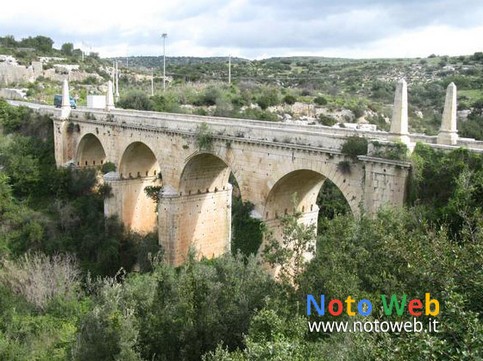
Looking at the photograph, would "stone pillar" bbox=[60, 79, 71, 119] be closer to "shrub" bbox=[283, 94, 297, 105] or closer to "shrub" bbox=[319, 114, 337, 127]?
"shrub" bbox=[319, 114, 337, 127]

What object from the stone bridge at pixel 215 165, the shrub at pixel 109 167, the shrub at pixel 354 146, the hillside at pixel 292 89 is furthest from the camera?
the hillside at pixel 292 89

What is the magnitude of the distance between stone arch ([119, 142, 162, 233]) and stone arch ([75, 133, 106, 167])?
397 centimetres

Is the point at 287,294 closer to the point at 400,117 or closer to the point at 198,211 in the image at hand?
the point at 400,117

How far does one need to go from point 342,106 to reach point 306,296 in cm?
3441

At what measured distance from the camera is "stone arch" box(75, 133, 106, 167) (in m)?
30.2

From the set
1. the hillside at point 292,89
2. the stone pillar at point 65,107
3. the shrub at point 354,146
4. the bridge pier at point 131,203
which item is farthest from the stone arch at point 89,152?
the shrub at point 354,146

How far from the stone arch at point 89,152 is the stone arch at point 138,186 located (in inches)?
156

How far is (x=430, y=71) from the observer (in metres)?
58.6

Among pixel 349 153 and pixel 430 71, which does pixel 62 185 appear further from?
pixel 430 71

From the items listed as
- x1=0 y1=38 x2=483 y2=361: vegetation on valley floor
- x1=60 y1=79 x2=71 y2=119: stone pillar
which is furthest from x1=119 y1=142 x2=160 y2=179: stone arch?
x1=0 y1=38 x2=483 y2=361: vegetation on valley floor

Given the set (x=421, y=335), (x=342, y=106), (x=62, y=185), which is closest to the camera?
(x=421, y=335)

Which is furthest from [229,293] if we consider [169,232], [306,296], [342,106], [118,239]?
[342,106]

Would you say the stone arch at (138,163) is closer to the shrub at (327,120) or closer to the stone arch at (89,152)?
the stone arch at (89,152)

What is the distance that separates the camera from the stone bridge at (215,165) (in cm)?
1424
